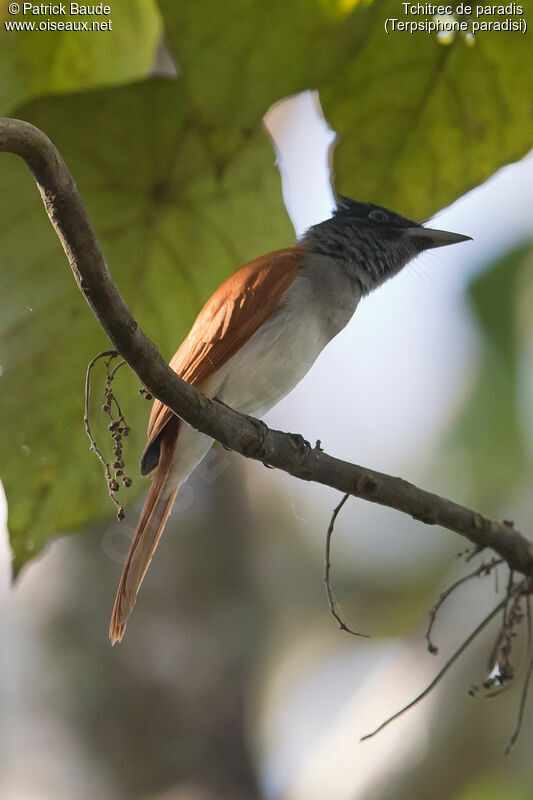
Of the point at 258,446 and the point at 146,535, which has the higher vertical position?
the point at 258,446

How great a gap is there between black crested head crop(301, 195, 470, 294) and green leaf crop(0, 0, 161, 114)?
3.89ft

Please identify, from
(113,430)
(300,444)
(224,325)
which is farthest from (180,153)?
(224,325)

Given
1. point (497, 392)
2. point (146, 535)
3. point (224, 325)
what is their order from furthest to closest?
1. point (497, 392)
2. point (224, 325)
3. point (146, 535)

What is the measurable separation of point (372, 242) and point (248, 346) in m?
0.59

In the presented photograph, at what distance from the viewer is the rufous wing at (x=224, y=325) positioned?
6.14 ft

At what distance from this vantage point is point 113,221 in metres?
1.27

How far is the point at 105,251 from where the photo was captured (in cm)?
124

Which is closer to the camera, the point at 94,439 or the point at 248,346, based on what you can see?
the point at 94,439

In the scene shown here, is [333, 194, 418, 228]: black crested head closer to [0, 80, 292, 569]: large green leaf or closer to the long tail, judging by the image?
the long tail

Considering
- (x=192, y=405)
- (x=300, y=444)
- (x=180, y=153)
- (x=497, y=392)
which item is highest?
(x=180, y=153)

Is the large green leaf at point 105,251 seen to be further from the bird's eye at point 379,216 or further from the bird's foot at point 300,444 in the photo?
the bird's eye at point 379,216

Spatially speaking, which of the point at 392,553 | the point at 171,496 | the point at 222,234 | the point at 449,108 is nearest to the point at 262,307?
the point at 171,496

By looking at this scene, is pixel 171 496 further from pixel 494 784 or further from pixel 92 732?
pixel 92 732

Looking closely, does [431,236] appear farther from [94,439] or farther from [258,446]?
[94,439]
